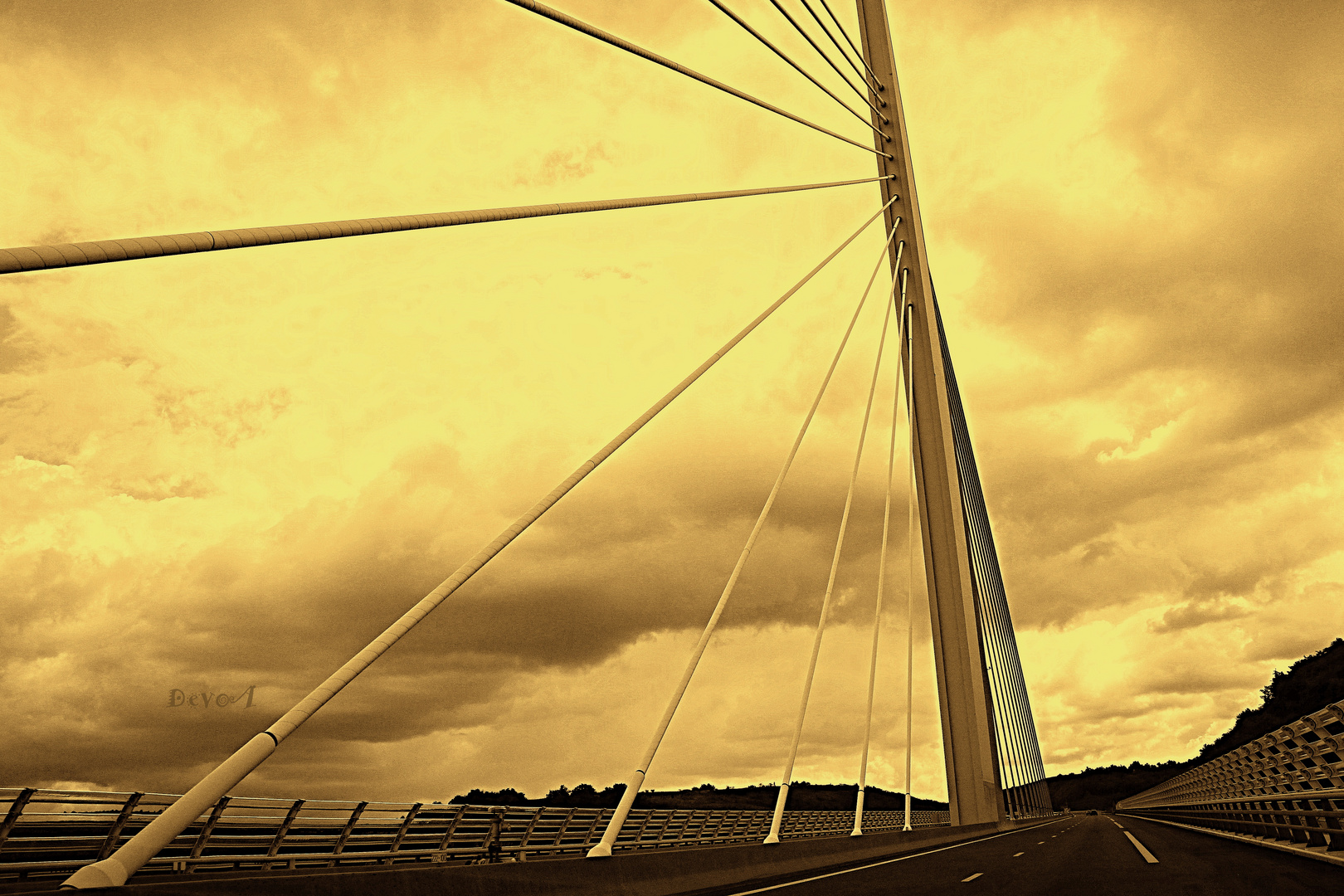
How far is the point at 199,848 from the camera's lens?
14.4m

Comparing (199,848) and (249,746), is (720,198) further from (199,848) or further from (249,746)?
(199,848)

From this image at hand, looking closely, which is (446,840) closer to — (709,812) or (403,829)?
(403,829)

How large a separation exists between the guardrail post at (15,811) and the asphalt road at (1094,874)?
873 cm

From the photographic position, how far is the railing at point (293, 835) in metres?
12.1

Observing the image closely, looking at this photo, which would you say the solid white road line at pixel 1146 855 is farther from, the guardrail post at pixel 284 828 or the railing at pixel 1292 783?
the guardrail post at pixel 284 828

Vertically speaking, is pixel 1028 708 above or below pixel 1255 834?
above


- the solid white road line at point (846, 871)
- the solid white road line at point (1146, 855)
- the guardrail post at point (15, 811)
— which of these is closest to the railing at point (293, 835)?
the guardrail post at point (15, 811)

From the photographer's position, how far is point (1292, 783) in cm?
1435

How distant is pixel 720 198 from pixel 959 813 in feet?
70.6

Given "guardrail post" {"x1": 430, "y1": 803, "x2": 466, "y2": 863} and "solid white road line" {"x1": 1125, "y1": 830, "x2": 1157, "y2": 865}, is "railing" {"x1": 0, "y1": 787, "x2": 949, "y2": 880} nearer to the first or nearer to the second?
"guardrail post" {"x1": 430, "y1": 803, "x2": 466, "y2": 863}

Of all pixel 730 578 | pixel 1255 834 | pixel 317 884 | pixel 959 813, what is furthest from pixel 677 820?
pixel 317 884

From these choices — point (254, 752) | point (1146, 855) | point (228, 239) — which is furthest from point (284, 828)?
point (1146, 855)

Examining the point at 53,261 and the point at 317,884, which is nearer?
the point at 53,261

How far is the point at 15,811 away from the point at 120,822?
168 centimetres
